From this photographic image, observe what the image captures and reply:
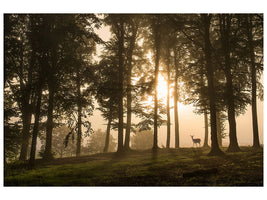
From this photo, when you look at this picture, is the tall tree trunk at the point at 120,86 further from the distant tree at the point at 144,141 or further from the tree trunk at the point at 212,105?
the distant tree at the point at 144,141

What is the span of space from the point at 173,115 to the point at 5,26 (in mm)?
16177

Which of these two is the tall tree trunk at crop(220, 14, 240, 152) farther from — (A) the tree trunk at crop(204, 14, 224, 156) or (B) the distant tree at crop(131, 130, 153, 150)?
(B) the distant tree at crop(131, 130, 153, 150)

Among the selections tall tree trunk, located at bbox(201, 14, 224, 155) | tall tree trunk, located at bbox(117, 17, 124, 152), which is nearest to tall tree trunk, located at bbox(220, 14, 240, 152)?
tall tree trunk, located at bbox(201, 14, 224, 155)

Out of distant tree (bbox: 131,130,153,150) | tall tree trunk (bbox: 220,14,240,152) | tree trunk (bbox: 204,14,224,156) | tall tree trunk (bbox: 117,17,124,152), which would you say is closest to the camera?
tree trunk (bbox: 204,14,224,156)

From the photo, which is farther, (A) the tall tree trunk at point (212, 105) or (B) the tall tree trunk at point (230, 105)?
(B) the tall tree trunk at point (230, 105)

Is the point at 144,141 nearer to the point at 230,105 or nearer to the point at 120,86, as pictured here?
the point at 120,86

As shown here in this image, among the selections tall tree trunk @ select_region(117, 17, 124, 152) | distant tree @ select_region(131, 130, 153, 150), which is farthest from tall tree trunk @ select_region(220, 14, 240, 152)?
distant tree @ select_region(131, 130, 153, 150)

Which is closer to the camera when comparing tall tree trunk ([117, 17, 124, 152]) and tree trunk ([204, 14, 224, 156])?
tree trunk ([204, 14, 224, 156])

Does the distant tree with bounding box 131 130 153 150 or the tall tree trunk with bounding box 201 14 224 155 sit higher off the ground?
the tall tree trunk with bounding box 201 14 224 155

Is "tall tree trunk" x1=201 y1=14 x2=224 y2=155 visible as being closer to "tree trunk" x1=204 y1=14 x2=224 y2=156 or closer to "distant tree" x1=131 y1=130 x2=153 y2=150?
"tree trunk" x1=204 y1=14 x2=224 y2=156

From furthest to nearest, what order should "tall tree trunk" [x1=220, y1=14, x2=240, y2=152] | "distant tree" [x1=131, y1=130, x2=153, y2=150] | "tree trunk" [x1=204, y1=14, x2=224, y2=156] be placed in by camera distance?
"distant tree" [x1=131, y1=130, x2=153, y2=150] → "tall tree trunk" [x1=220, y1=14, x2=240, y2=152] → "tree trunk" [x1=204, y1=14, x2=224, y2=156]

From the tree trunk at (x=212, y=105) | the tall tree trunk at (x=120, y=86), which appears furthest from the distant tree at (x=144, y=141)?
the tree trunk at (x=212, y=105)

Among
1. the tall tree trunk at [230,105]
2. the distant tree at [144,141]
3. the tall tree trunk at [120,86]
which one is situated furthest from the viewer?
the distant tree at [144,141]
